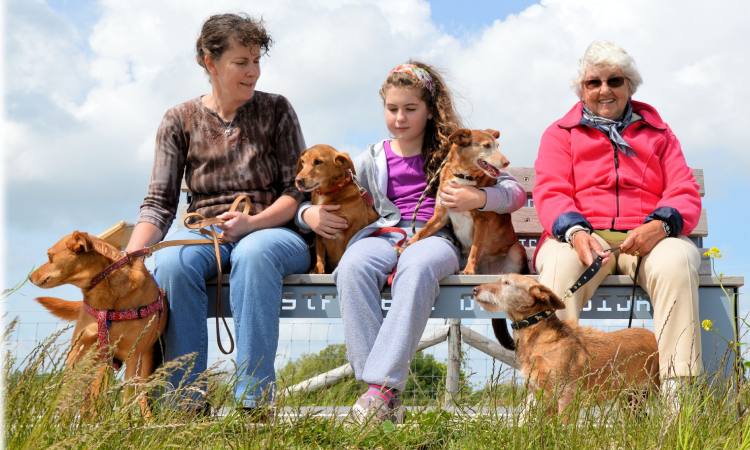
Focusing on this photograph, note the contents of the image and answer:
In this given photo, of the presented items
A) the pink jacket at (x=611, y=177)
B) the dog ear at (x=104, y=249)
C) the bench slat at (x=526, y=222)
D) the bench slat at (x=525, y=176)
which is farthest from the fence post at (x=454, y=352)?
the dog ear at (x=104, y=249)

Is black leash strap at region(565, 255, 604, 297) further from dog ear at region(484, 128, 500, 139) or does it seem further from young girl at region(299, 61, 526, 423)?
dog ear at region(484, 128, 500, 139)

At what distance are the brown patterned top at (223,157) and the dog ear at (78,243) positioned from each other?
1.79ft

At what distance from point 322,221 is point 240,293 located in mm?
622

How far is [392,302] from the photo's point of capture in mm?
3770

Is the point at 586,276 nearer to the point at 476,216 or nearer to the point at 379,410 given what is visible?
the point at 476,216

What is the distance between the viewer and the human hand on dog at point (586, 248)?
3840mm

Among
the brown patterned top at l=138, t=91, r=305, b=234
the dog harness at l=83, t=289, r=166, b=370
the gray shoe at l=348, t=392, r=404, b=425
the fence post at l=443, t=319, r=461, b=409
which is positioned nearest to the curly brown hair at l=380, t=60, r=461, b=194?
the brown patterned top at l=138, t=91, r=305, b=234

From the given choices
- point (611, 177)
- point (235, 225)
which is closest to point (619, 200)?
point (611, 177)

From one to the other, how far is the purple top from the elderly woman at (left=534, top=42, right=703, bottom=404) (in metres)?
0.63

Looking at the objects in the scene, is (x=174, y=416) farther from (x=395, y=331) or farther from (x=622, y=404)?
(x=622, y=404)

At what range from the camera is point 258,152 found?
14.3 feet

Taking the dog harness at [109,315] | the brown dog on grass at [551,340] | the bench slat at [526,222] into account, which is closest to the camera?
the brown dog on grass at [551,340]

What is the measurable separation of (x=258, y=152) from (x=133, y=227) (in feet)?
2.58

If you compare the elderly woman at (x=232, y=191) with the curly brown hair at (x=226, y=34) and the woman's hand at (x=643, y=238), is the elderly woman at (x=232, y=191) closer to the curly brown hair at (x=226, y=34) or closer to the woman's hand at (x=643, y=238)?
the curly brown hair at (x=226, y=34)
